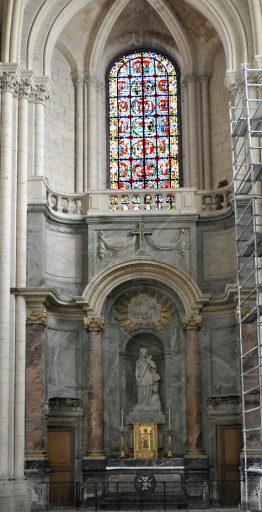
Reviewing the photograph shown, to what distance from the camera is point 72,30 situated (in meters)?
28.8

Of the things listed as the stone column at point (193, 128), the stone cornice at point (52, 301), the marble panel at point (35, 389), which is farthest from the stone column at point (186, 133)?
the marble panel at point (35, 389)

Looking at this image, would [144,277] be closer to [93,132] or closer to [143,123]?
[93,132]

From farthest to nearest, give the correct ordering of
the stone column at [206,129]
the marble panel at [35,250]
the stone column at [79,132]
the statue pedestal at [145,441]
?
the stone column at [79,132]
the stone column at [206,129]
the statue pedestal at [145,441]
the marble panel at [35,250]

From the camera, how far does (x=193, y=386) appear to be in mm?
25594

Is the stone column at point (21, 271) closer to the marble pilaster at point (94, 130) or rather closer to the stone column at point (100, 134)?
the marble pilaster at point (94, 130)

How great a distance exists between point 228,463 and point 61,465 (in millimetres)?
4389

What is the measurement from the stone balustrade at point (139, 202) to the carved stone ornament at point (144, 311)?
95.2 inches

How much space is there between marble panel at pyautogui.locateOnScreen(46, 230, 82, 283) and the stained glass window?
9.32 feet

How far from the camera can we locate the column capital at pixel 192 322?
25.9 m

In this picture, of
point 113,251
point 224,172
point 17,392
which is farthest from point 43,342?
point 224,172

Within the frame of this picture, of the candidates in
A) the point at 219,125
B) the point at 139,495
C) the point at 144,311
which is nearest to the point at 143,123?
the point at 219,125

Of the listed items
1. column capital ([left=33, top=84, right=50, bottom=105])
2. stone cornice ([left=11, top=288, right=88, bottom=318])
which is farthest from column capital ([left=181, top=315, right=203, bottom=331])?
column capital ([left=33, top=84, right=50, bottom=105])

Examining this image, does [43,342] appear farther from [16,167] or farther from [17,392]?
[16,167]

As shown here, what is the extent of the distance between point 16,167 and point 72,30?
5932 millimetres
